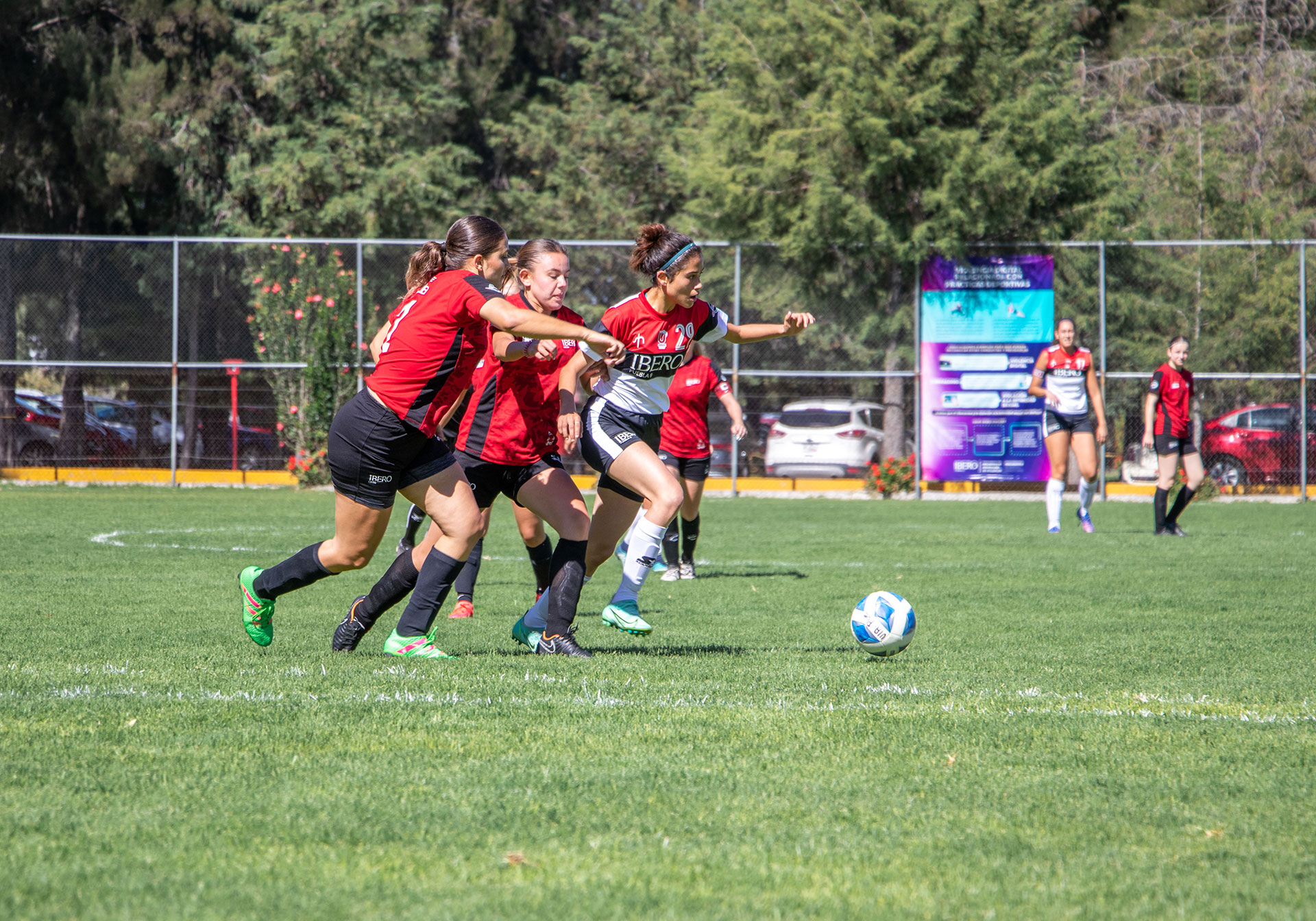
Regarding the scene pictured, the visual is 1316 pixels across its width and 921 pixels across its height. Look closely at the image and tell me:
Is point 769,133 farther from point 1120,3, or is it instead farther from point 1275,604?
point 1275,604

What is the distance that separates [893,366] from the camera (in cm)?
1972

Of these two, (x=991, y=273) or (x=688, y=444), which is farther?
(x=991, y=273)

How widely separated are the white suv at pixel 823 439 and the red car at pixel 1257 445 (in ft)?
16.4

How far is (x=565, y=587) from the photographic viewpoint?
19.4 ft

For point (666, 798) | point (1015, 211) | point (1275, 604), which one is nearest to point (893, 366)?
point (1015, 211)

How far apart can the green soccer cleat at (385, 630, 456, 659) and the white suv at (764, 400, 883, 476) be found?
47.9 ft

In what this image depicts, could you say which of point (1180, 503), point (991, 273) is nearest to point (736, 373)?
point (991, 273)

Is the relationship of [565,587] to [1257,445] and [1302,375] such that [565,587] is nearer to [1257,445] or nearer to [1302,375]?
[1302,375]

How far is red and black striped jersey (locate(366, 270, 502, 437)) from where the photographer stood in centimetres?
529

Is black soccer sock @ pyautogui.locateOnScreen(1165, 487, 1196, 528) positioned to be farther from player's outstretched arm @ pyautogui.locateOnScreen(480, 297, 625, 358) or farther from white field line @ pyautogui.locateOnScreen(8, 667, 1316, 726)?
player's outstretched arm @ pyautogui.locateOnScreen(480, 297, 625, 358)

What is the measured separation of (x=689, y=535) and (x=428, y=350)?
491cm

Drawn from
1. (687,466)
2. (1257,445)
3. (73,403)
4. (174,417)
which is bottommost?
(687,466)

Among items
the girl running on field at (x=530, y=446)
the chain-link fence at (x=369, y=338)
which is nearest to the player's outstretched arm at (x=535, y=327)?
the girl running on field at (x=530, y=446)

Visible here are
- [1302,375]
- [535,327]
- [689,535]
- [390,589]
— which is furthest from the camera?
[1302,375]
